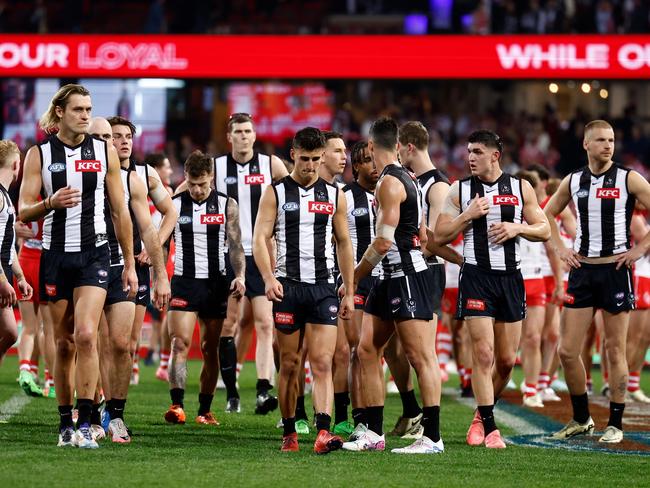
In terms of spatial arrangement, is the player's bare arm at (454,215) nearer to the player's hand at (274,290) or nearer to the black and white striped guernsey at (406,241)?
the black and white striped guernsey at (406,241)

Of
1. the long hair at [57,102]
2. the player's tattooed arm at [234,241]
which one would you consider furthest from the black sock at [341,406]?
the long hair at [57,102]

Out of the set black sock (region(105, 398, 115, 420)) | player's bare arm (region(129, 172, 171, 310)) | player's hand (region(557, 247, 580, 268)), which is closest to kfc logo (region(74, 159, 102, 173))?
player's bare arm (region(129, 172, 171, 310))

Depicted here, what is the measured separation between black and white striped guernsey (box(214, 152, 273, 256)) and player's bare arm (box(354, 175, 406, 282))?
3.08m

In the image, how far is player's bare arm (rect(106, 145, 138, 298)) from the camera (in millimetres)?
7881

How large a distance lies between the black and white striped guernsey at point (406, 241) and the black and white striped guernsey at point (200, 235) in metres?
2.14

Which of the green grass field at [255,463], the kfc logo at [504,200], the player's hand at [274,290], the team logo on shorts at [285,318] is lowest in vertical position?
the green grass field at [255,463]

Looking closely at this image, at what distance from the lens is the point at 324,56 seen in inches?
979

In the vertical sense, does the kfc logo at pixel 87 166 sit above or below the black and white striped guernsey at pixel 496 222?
above

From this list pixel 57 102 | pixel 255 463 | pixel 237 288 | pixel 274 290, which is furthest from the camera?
pixel 237 288

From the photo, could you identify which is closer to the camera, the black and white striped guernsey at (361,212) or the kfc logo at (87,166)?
the kfc logo at (87,166)

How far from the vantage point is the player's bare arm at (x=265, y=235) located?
7744 mm

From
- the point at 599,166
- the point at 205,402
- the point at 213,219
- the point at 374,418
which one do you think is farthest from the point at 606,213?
the point at 205,402

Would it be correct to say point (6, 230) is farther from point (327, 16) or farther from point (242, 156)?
point (327, 16)

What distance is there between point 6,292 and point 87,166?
1.31 metres
